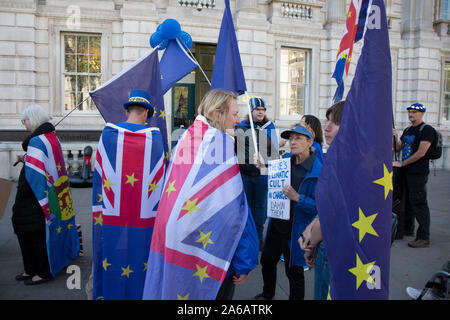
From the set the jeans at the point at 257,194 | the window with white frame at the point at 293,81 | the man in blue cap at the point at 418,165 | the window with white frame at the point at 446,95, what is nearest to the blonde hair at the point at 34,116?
the jeans at the point at 257,194

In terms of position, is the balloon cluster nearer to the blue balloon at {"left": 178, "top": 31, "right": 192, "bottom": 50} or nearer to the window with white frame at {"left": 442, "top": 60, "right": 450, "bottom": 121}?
the blue balloon at {"left": 178, "top": 31, "right": 192, "bottom": 50}

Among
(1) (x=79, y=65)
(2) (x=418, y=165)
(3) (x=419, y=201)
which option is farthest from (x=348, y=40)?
(1) (x=79, y=65)

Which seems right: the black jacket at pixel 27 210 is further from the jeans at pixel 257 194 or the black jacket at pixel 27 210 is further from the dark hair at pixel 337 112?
the dark hair at pixel 337 112

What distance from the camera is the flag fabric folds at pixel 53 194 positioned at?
11.1 ft

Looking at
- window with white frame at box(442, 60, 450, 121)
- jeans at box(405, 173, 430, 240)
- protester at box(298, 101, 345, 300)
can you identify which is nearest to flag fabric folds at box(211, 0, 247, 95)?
protester at box(298, 101, 345, 300)

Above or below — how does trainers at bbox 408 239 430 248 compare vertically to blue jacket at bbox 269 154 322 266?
below

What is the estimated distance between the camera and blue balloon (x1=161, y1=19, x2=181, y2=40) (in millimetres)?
3873

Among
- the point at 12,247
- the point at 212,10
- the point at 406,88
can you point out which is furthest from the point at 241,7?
the point at 12,247

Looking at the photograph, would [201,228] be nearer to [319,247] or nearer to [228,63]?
[319,247]

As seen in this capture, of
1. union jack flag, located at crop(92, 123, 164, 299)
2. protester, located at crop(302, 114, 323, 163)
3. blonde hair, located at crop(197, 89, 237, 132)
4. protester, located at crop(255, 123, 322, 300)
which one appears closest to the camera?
blonde hair, located at crop(197, 89, 237, 132)

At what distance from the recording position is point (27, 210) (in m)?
3.40

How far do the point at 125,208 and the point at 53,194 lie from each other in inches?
57.1

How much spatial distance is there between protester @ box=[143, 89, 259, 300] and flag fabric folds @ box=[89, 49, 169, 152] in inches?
53.1

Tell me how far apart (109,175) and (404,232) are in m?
4.72
